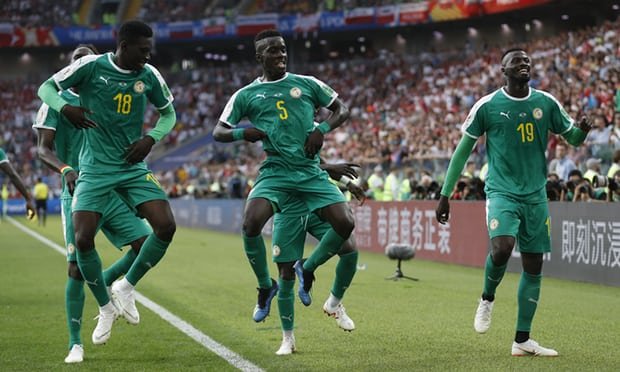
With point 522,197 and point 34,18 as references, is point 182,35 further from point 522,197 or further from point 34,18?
point 522,197

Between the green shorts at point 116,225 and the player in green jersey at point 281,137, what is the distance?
3.14 feet

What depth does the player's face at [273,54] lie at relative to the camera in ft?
28.4

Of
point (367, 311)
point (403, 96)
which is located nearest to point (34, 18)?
point (403, 96)

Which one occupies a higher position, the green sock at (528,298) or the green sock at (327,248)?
the green sock at (327,248)

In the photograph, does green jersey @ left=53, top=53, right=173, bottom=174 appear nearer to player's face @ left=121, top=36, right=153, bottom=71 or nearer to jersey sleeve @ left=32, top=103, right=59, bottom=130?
player's face @ left=121, top=36, right=153, bottom=71

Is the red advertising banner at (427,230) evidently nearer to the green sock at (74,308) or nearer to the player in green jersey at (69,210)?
the player in green jersey at (69,210)

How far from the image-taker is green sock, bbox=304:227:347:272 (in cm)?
924

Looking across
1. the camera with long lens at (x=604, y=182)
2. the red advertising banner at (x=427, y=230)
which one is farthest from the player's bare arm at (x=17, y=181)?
the red advertising banner at (x=427, y=230)

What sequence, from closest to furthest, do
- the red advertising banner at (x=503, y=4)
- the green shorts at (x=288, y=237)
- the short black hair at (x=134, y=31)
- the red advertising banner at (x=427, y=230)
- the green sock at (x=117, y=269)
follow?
the short black hair at (x=134, y=31)
the green shorts at (x=288, y=237)
the green sock at (x=117, y=269)
the red advertising banner at (x=427, y=230)
the red advertising banner at (x=503, y=4)

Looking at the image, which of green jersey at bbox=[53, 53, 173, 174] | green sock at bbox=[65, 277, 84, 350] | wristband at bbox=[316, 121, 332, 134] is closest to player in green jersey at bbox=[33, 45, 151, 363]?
green sock at bbox=[65, 277, 84, 350]

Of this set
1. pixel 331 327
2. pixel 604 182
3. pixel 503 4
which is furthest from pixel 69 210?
pixel 503 4

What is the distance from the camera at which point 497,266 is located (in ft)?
28.7

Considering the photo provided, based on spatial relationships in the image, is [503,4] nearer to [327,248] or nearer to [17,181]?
[327,248]

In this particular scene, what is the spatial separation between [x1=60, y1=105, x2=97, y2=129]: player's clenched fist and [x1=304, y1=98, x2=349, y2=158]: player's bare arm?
1.74 metres
